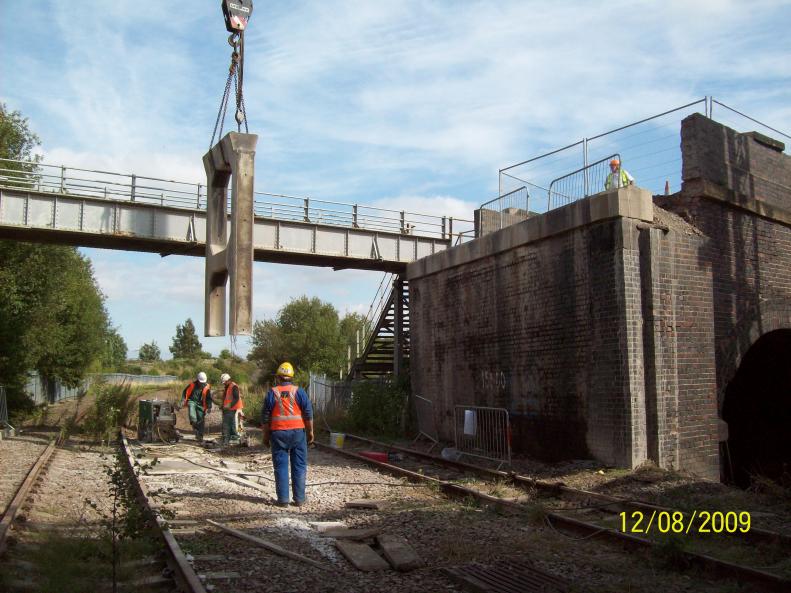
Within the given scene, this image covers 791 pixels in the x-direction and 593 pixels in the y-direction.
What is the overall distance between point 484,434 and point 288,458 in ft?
20.7

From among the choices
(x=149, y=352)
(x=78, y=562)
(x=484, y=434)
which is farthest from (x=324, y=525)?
(x=149, y=352)

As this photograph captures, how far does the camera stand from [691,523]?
707 cm

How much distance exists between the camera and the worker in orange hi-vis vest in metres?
16.3

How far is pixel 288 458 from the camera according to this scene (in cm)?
907

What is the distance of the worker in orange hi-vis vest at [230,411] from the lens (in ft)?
53.6

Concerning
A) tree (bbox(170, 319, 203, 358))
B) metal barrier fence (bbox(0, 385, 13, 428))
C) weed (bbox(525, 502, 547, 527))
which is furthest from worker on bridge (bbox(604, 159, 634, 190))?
tree (bbox(170, 319, 203, 358))

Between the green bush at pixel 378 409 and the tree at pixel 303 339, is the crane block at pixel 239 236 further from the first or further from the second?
the tree at pixel 303 339

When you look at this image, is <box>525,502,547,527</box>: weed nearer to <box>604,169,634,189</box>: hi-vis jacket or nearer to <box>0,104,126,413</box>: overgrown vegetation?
<box>604,169,634,189</box>: hi-vis jacket

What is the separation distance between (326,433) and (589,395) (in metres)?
10.1

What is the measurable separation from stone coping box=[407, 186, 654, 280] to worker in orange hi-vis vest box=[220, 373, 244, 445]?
5.91 metres

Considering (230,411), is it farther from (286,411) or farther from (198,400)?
(286,411)

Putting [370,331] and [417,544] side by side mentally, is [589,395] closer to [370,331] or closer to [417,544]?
[417,544]

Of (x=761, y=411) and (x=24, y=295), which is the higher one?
(x=24, y=295)

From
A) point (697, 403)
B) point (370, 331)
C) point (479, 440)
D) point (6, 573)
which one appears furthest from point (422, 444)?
point (6, 573)
